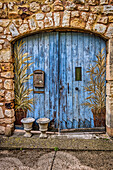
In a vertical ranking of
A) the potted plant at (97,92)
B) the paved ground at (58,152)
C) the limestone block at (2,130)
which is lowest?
the paved ground at (58,152)

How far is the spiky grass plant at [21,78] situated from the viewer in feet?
9.84

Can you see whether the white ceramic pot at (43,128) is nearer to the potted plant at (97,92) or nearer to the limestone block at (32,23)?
the potted plant at (97,92)

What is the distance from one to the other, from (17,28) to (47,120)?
6.89 feet

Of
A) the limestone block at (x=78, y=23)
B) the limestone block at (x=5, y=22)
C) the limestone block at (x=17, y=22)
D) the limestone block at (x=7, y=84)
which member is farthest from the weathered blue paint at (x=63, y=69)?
the limestone block at (x=7, y=84)

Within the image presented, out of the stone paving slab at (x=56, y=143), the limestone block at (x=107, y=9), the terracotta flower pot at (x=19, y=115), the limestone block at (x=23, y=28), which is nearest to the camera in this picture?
the stone paving slab at (x=56, y=143)

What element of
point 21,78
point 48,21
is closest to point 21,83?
point 21,78

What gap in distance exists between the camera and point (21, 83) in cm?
303

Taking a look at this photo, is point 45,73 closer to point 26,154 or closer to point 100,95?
point 100,95

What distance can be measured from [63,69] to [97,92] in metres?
0.94

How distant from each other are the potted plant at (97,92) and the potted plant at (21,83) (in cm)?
139

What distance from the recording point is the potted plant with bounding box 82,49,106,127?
9.63 ft

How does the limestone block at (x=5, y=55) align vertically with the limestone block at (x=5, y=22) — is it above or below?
below

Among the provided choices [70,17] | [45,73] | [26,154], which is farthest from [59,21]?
[26,154]

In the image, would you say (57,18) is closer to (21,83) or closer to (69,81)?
(69,81)
